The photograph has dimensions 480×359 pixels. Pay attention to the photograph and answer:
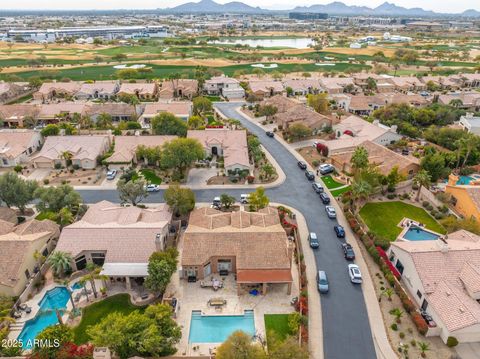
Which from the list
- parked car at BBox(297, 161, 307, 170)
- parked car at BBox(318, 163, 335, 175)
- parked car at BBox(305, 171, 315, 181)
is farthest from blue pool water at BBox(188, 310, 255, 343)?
parked car at BBox(297, 161, 307, 170)

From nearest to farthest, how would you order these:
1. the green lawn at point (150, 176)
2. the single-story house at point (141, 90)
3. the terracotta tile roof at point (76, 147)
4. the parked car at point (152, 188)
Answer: the parked car at point (152, 188) < the green lawn at point (150, 176) < the terracotta tile roof at point (76, 147) < the single-story house at point (141, 90)

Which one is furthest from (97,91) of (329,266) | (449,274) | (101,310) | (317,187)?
(449,274)

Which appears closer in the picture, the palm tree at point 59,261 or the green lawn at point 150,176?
the palm tree at point 59,261

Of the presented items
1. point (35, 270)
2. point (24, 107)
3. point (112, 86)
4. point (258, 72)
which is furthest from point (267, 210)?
point (258, 72)

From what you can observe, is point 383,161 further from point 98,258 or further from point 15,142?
point 15,142

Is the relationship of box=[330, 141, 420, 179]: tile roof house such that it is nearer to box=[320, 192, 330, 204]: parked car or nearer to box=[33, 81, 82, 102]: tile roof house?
box=[320, 192, 330, 204]: parked car

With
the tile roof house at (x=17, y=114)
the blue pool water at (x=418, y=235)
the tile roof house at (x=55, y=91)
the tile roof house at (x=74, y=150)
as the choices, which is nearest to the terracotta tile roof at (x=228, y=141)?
the tile roof house at (x=74, y=150)

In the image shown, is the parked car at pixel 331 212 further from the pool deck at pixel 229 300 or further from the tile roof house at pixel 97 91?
the tile roof house at pixel 97 91
